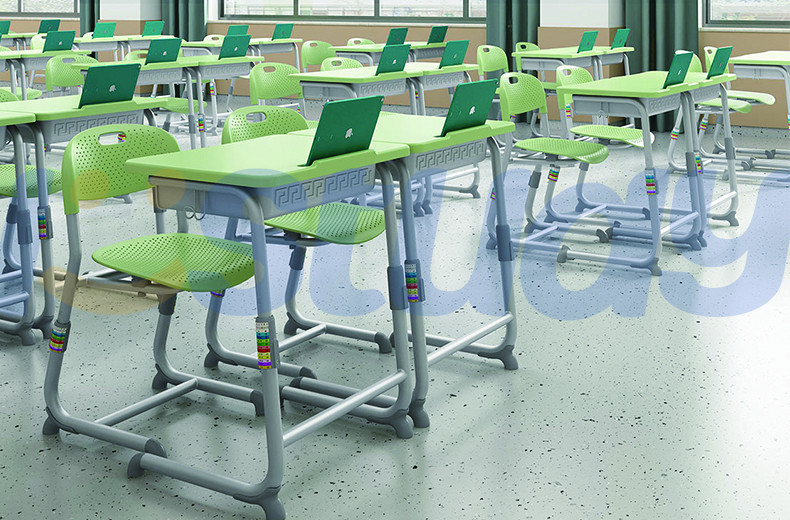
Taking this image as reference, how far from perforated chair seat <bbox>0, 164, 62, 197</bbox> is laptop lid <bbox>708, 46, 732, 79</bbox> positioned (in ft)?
10.2

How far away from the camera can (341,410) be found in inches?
92.5

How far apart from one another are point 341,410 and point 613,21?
6565mm

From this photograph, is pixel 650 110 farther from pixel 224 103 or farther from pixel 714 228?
pixel 224 103

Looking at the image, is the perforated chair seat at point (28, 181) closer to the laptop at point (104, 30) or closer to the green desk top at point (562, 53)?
the green desk top at point (562, 53)

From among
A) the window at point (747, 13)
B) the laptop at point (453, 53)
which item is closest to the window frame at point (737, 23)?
the window at point (747, 13)

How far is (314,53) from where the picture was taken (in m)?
7.46

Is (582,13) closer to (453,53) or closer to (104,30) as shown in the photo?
(453,53)

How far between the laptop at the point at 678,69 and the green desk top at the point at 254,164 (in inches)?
86.0

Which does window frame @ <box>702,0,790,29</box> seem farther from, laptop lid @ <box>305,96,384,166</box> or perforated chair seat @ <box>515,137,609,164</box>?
laptop lid @ <box>305,96,384,166</box>

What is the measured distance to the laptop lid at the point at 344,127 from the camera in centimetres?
215

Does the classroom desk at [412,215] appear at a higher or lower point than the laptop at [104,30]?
lower

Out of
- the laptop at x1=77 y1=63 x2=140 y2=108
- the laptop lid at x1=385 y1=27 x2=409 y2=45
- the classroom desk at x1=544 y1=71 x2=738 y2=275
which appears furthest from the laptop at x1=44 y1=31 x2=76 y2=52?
the classroom desk at x1=544 y1=71 x2=738 y2=275

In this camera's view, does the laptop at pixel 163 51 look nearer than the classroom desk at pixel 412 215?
No

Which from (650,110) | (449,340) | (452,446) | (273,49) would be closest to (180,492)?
(452,446)
